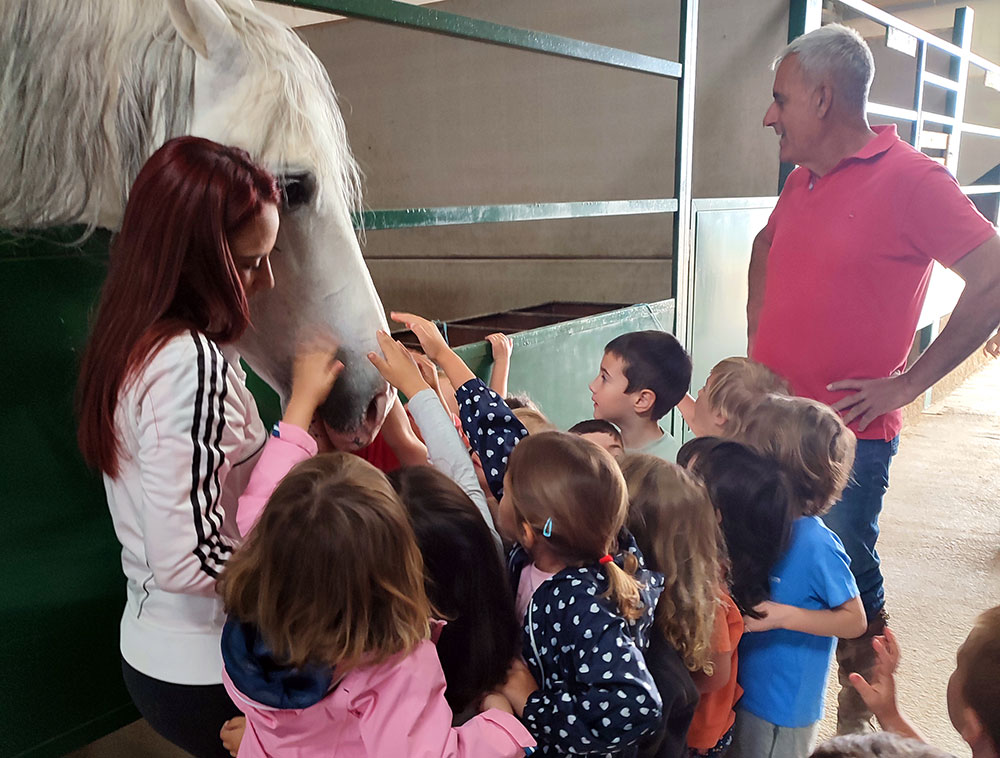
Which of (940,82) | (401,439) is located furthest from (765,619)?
(940,82)

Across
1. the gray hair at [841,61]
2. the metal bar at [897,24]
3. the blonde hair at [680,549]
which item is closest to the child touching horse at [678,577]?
the blonde hair at [680,549]

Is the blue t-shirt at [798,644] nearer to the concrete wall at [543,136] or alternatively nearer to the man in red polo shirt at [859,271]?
the man in red polo shirt at [859,271]

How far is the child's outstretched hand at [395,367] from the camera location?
1119 mm

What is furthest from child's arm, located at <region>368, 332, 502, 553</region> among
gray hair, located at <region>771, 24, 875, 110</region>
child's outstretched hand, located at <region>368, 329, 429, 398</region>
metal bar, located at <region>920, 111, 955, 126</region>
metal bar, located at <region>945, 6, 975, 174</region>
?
metal bar, located at <region>945, 6, 975, 174</region>

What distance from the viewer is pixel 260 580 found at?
78 cm

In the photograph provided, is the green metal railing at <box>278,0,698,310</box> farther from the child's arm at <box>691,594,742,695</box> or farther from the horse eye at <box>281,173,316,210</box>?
the child's arm at <box>691,594,742,695</box>

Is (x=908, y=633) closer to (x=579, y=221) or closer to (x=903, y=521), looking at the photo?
(x=903, y=521)

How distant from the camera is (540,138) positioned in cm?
413

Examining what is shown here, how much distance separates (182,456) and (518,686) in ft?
1.63

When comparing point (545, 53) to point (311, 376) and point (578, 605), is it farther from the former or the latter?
point (578, 605)

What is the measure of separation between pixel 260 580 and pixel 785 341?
1511mm

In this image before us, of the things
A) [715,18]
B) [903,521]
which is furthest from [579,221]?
[903,521]

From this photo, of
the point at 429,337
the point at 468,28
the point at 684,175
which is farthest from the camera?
the point at 684,175

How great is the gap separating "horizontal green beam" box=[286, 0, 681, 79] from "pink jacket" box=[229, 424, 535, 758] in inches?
34.6
